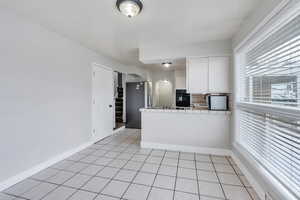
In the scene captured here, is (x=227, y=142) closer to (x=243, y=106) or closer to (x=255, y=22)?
(x=243, y=106)

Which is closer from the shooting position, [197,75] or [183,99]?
[197,75]

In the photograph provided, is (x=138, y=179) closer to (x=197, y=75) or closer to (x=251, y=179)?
(x=251, y=179)

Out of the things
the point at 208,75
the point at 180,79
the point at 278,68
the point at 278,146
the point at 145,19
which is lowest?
the point at 278,146

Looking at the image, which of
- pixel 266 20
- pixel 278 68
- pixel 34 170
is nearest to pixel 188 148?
pixel 278 68

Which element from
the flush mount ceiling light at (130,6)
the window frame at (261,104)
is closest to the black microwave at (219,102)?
the window frame at (261,104)

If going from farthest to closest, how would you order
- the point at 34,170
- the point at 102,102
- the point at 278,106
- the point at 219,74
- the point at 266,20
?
the point at 102,102, the point at 219,74, the point at 34,170, the point at 266,20, the point at 278,106

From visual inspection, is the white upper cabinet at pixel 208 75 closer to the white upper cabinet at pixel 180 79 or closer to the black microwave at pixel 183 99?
the black microwave at pixel 183 99

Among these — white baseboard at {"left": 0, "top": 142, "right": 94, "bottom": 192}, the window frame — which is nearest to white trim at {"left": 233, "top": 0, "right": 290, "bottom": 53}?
the window frame

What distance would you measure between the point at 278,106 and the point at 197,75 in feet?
6.03

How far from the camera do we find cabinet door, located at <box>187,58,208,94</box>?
123 inches

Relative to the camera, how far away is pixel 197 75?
10.4 ft

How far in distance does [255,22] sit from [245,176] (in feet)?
7.02

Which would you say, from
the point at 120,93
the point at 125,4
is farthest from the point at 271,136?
the point at 120,93

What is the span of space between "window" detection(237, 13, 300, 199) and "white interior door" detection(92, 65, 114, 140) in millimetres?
3287
